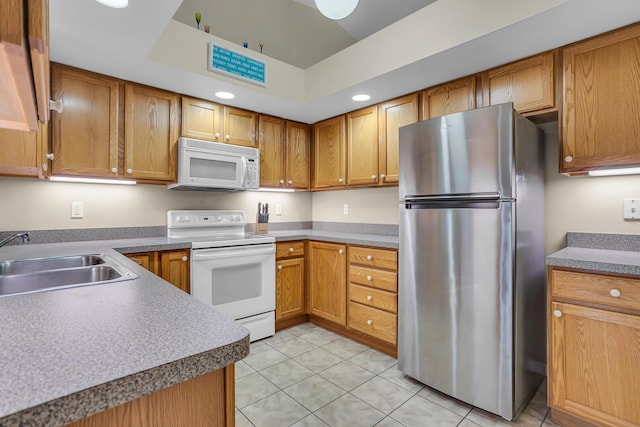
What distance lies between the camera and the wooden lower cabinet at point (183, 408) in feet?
1.76

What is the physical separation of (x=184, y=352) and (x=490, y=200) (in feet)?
5.40

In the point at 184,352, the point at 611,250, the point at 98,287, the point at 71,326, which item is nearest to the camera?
the point at 184,352

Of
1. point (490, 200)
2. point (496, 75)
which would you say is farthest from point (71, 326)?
point (496, 75)

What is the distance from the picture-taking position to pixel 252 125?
10.0 feet

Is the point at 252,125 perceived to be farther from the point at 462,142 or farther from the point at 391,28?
the point at 462,142

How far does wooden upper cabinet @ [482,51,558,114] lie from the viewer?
1892 millimetres

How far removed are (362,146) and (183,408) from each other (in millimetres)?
2610

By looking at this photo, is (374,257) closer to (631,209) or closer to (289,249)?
(289,249)

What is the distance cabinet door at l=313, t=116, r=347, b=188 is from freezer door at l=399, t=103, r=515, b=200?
1.04m

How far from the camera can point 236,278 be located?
103 inches

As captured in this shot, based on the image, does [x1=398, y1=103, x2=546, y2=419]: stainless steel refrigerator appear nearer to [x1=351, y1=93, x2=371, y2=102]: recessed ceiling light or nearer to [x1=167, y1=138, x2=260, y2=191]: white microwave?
[x1=351, y1=93, x2=371, y2=102]: recessed ceiling light

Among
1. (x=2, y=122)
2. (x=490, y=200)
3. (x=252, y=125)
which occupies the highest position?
(x=252, y=125)

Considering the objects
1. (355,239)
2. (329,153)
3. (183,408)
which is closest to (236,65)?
(329,153)

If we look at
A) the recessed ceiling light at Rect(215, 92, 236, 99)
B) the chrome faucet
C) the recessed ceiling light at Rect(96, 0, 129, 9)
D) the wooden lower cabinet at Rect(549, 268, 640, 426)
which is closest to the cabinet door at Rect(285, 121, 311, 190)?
the recessed ceiling light at Rect(215, 92, 236, 99)
